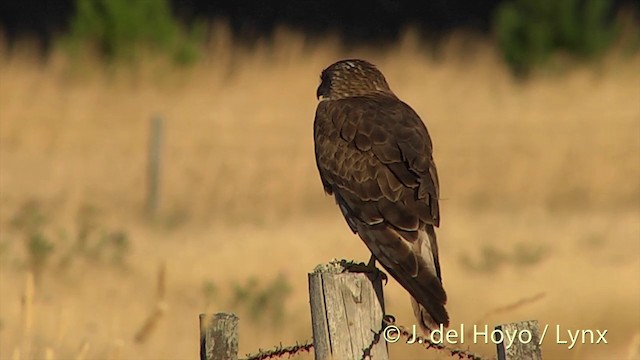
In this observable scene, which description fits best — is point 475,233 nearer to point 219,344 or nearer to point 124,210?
point 124,210

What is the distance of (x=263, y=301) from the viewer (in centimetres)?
1104

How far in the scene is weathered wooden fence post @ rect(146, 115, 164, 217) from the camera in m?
16.5

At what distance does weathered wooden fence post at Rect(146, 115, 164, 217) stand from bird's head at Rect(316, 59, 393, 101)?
9.46 m

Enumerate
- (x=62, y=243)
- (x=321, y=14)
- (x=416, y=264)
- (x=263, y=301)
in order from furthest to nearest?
(x=321, y=14) → (x=62, y=243) → (x=263, y=301) → (x=416, y=264)

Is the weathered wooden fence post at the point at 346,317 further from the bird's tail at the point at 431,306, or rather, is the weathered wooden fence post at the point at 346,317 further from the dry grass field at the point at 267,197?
the dry grass field at the point at 267,197

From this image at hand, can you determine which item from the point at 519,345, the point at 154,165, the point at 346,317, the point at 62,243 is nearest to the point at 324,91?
the point at 346,317

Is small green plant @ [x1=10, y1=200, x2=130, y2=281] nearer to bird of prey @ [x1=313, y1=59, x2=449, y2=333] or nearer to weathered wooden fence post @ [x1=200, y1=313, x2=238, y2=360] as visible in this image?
bird of prey @ [x1=313, y1=59, x2=449, y2=333]

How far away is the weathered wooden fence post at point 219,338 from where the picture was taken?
4609 millimetres

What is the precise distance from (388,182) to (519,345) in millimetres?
1646

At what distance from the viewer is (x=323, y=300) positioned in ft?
15.8

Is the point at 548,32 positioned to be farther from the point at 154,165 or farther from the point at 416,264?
the point at 416,264

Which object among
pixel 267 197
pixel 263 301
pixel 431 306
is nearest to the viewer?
pixel 431 306

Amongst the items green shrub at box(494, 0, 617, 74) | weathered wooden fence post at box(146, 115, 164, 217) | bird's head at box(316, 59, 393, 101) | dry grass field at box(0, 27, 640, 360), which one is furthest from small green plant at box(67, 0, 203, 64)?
bird's head at box(316, 59, 393, 101)

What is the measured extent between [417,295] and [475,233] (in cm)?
1016
